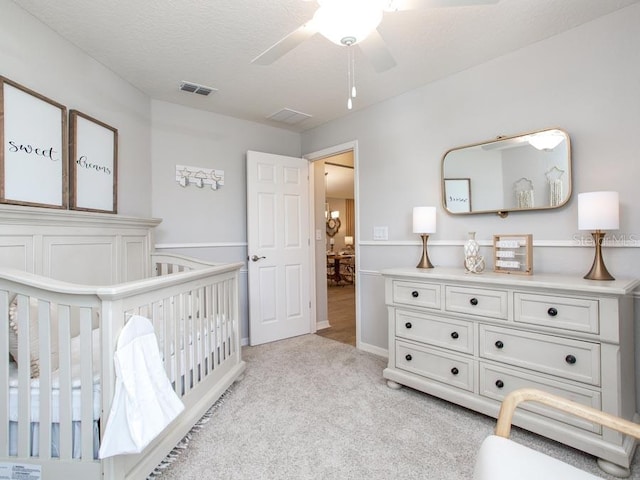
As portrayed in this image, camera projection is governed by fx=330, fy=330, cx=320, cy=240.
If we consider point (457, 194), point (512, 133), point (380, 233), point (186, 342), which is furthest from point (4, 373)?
point (512, 133)

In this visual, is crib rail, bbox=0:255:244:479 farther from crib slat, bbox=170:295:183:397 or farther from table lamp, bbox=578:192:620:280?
table lamp, bbox=578:192:620:280

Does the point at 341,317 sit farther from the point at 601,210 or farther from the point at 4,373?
the point at 4,373

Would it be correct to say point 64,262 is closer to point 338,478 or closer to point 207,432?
point 207,432

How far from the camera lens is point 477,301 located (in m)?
1.99

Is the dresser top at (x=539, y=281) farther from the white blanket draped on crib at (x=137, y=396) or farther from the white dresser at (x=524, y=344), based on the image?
the white blanket draped on crib at (x=137, y=396)

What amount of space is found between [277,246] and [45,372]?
2.45m

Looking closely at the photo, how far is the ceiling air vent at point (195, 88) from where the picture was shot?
8.91ft

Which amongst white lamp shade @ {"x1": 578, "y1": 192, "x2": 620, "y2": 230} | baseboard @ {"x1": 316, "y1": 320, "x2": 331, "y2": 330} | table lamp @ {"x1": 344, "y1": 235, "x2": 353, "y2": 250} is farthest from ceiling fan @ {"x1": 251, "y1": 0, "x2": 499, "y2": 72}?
table lamp @ {"x1": 344, "y1": 235, "x2": 353, "y2": 250}

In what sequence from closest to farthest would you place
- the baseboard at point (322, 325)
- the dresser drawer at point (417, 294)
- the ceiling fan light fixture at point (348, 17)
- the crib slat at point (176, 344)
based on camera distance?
the ceiling fan light fixture at point (348, 17) < the crib slat at point (176, 344) < the dresser drawer at point (417, 294) < the baseboard at point (322, 325)

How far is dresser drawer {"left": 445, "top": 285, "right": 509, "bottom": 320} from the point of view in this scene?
189cm

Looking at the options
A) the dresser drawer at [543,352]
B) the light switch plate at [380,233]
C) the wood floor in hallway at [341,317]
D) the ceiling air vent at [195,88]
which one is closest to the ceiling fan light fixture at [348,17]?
the dresser drawer at [543,352]

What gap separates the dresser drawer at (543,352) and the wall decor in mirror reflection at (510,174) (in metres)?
0.87

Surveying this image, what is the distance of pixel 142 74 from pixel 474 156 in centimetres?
262

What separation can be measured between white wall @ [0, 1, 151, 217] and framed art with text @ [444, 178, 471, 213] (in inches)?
102
